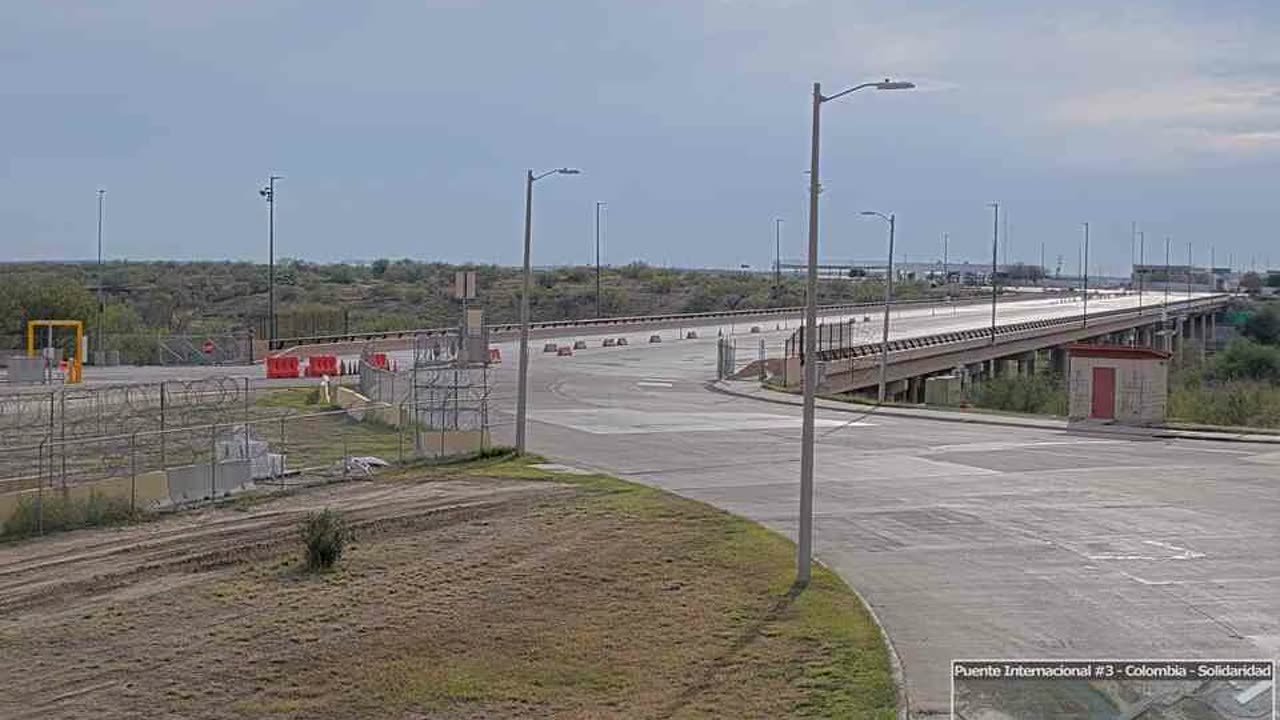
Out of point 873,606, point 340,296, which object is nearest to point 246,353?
point 873,606

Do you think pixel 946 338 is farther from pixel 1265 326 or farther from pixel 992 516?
pixel 992 516

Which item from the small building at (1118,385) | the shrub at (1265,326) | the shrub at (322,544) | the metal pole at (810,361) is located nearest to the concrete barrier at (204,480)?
the shrub at (322,544)

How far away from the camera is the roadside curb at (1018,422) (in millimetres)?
44219

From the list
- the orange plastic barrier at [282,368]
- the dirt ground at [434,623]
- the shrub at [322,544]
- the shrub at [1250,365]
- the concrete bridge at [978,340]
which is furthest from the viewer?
the shrub at [1250,365]

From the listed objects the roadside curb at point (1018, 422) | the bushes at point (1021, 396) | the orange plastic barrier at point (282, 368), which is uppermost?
the orange plastic barrier at point (282, 368)

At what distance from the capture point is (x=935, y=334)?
326 ft

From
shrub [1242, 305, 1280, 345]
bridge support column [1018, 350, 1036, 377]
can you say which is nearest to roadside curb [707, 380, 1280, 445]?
bridge support column [1018, 350, 1036, 377]

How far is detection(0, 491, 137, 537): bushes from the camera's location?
82.4ft

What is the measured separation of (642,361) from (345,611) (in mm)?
61340

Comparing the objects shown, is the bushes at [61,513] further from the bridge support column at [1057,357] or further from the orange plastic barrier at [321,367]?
the bridge support column at [1057,357]

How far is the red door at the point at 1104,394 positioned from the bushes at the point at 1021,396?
13.7 metres

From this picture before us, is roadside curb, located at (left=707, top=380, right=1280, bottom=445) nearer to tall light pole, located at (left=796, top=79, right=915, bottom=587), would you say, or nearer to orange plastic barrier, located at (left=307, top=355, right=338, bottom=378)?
orange plastic barrier, located at (left=307, top=355, right=338, bottom=378)

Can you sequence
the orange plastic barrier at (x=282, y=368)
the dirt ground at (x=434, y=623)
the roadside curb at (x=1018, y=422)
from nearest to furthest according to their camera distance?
the dirt ground at (x=434, y=623), the roadside curb at (x=1018, y=422), the orange plastic barrier at (x=282, y=368)

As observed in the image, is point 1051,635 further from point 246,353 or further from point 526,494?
point 246,353
